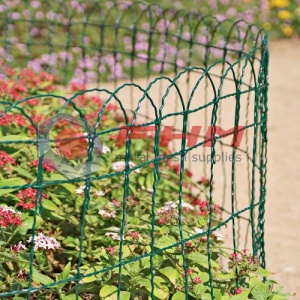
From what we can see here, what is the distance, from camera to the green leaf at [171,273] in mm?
2791

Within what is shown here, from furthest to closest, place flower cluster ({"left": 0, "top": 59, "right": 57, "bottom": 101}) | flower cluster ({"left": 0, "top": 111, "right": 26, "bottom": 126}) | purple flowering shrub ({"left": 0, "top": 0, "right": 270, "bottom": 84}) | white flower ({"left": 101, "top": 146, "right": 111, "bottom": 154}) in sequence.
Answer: purple flowering shrub ({"left": 0, "top": 0, "right": 270, "bottom": 84}), flower cluster ({"left": 0, "top": 59, "right": 57, "bottom": 101}), white flower ({"left": 101, "top": 146, "right": 111, "bottom": 154}), flower cluster ({"left": 0, "top": 111, "right": 26, "bottom": 126})

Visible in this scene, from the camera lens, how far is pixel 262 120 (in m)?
3.29

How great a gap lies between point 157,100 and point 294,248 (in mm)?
2621

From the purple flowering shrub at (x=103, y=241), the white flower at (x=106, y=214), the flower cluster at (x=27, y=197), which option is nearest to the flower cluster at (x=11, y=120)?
the purple flowering shrub at (x=103, y=241)

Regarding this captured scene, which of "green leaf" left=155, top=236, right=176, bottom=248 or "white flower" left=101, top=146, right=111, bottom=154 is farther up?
"white flower" left=101, top=146, right=111, bottom=154

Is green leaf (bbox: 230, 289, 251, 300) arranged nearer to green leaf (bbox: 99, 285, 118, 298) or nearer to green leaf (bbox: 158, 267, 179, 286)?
green leaf (bbox: 158, 267, 179, 286)

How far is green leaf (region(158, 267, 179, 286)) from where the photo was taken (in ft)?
9.16

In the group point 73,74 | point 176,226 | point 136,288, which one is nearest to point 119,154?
point 176,226

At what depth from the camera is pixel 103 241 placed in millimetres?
3113

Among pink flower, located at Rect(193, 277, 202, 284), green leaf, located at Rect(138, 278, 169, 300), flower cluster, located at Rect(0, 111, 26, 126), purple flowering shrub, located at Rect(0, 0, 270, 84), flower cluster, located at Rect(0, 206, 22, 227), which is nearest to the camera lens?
flower cluster, located at Rect(0, 206, 22, 227)

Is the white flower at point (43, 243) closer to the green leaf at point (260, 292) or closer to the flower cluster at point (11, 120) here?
the flower cluster at point (11, 120)

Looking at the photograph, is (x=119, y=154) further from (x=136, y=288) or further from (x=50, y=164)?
(x=136, y=288)

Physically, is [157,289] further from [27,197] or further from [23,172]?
[23,172]

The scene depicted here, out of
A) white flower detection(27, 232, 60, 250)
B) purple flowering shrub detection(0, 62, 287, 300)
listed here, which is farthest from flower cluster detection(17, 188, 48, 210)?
white flower detection(27, 232, 60, 250)
